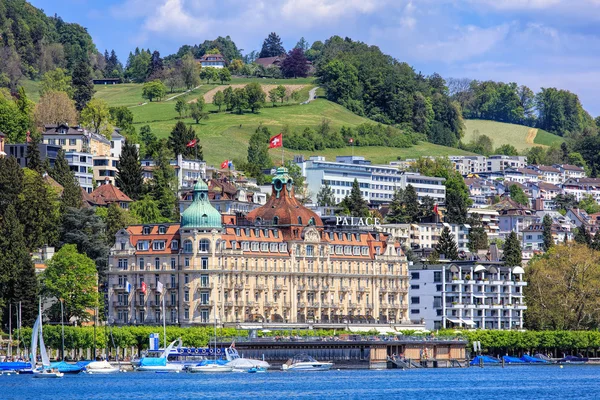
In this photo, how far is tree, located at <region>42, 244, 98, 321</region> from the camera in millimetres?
162000

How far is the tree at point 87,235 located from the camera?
179 m

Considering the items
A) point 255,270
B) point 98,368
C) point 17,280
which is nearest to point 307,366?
point 255,270

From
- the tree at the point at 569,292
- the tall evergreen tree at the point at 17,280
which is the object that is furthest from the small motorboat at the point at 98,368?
the tree at the point at 569,292

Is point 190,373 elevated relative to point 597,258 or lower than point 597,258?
lower

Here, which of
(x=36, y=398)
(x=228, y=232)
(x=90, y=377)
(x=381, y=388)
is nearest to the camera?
(x=36, y=398)

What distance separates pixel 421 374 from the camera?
155 meters

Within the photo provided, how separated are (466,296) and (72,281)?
56966mm

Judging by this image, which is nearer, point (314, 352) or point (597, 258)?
point (314, 352)

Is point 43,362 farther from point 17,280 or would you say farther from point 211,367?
point 17,280

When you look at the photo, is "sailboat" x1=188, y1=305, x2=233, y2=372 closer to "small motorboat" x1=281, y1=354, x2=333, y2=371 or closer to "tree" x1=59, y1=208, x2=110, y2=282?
"small motorboat" x1=281, y1=354, x2=333, y2=371

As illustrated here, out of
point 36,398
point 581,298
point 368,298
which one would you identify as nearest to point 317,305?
point 368,298

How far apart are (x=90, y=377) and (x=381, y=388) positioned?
2988cm

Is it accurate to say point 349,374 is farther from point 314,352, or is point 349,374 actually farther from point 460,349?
point 460,349

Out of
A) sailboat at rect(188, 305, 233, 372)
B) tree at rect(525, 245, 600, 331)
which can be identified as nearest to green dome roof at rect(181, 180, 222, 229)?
sailboat at rect(188, 305, 233, 372)
